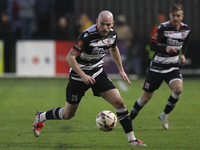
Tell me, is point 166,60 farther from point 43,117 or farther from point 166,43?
point 43,117

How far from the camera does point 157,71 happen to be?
8.05 m

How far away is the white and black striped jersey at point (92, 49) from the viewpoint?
6.29 meters

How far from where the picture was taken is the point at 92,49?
6.39 m

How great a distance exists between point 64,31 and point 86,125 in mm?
10152

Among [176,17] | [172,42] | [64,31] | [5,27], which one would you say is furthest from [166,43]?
[5,27]

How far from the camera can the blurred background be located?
661 inches

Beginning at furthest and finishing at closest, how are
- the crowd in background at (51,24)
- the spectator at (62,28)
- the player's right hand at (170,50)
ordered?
1. the spectator at (62,28)
2. the crowd in background at (51,24)
3. the player's right hand at (170,50)

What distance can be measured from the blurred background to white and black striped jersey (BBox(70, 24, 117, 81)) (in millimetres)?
10143

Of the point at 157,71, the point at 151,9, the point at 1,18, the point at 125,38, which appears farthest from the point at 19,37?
the point at 157,71

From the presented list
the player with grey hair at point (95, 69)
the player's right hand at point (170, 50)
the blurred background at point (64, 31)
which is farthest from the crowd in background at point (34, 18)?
the player with grey hair at point (95, 69)

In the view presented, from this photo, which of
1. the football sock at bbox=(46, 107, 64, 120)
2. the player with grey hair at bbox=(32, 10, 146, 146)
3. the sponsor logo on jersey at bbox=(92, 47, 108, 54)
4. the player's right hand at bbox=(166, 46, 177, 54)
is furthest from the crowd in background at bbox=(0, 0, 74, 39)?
the sponsor logo on jersey at bbox=(92, 47, 108, 54)

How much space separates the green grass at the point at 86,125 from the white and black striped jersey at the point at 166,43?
1110mm

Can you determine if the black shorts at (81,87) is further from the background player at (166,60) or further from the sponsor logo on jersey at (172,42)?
the sponsor logo on jersey at (172,42)

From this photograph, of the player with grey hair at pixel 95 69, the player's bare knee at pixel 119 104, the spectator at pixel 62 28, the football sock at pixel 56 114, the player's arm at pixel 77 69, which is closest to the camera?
the player's arm at pixel 77 69
